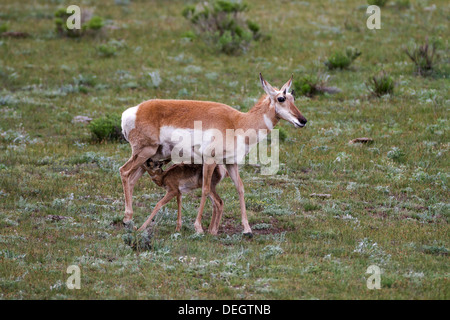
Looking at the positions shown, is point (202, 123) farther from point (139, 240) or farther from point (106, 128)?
point (106, 128)

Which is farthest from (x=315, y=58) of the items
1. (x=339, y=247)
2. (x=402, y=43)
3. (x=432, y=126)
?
(x=339, y=247)

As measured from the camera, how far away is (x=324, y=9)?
28500mm

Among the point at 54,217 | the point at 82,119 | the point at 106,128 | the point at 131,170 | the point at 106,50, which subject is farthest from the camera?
the point at 106,50

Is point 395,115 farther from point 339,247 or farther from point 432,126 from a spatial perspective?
point 339,247

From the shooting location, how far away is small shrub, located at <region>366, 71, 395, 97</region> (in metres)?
18.2

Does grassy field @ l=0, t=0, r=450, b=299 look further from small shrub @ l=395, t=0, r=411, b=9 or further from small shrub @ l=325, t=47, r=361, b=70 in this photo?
small shrub @ l=395, t=0, r=411, b=9

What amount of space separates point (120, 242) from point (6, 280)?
1964 millimetres

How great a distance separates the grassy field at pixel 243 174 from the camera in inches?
340

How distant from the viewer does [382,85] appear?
717 inches

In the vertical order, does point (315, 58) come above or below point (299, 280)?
above

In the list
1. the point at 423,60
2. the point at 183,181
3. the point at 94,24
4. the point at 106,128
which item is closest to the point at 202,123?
the point at 183,181

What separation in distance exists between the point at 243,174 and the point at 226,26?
11.2 m

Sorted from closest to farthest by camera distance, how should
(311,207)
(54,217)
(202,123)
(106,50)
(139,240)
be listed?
(139,240) → (202,123) → (54,217) → (311,207) → (106,50)
